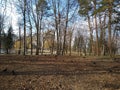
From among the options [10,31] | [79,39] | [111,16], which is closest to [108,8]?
[111,16]

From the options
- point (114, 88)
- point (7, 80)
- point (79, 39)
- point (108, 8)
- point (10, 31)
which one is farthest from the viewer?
point (79, 39)

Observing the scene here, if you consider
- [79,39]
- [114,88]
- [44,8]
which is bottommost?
[114,88]

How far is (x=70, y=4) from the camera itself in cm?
4147

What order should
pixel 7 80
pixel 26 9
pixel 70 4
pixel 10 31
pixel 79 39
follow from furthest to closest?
1. pixel 79 39
2. pixel 10 31
3. pixel 70 4
4. pixel 26 9
5. pixel 7 80

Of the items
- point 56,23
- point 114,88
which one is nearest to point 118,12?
point 56,23

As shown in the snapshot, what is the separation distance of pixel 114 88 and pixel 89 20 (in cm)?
3640

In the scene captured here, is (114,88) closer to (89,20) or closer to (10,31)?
(89,20)

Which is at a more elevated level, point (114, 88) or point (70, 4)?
point (70, 4)

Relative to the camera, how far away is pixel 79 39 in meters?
73.7

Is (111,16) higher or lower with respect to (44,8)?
lower

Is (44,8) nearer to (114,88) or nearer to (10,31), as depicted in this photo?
(10,31)

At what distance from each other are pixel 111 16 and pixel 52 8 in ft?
51.9

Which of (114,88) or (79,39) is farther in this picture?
(79,39)

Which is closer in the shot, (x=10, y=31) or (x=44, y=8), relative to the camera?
(x=44, y=8)
